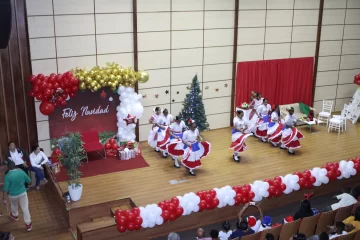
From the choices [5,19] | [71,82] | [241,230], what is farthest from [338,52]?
[5,19]

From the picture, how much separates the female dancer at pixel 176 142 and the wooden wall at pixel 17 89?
10.6 ft

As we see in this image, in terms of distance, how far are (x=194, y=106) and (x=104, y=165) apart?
293cm

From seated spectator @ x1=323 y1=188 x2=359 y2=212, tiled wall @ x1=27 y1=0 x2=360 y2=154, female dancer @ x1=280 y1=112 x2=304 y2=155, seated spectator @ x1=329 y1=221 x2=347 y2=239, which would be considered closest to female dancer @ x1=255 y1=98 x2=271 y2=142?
female dancer @ x1=280 y1=112 x2=304 y2=155

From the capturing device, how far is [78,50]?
10977mm

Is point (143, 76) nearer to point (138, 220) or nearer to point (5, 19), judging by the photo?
point (138, 220)

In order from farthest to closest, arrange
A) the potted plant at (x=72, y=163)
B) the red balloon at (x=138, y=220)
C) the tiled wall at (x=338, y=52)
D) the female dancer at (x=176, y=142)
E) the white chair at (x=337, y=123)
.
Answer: the tiled wall at (x=338, y=52), the white chair at (x=337, y=123), the female dancer at (x=176, y=142), the potted plant at (x=72, y=163), the red balloon at (x=138, y=220)

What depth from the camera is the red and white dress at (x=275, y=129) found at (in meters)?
11.8

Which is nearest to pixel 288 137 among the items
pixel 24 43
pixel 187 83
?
pixel 187 83

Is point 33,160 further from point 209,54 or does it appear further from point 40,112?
point 209,54

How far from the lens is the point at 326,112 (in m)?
14.0

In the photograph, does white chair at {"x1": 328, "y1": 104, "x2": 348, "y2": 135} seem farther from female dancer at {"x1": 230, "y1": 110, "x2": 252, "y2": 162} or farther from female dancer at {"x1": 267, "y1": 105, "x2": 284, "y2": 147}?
female dancer at {"x1": 230, "y1": 110, "x2": 252, "y2": 162}

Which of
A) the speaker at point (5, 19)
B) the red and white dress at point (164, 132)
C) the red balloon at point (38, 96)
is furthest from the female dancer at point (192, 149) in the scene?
the speaker at point (5, 19)

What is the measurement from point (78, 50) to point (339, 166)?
6544mm

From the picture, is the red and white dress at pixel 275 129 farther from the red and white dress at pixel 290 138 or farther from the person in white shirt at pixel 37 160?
the person in white shirt at pixel 37 160
